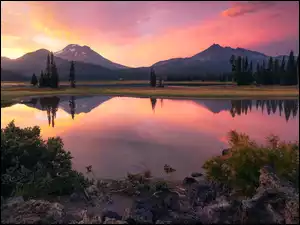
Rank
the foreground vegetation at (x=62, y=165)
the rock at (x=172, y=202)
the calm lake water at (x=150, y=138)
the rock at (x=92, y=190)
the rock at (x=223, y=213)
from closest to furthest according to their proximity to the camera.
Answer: the rock at (x=223, y=213)
the foreground vegetation at (x=62, y=165)
the rock at (x=172, y=202)
the rock at (x=92, y=190)
the calm lake water at (x=150, y=138)

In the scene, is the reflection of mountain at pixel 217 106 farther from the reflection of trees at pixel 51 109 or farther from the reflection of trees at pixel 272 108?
the reflection of trees at pixel 51 109

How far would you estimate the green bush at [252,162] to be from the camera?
11.3 metres

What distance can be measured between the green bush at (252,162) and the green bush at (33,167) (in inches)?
250

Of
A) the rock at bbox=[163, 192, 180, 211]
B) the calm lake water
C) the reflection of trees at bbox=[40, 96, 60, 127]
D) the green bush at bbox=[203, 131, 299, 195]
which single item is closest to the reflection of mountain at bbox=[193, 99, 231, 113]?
the calm lake water

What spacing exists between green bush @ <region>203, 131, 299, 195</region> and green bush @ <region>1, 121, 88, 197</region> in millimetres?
6348

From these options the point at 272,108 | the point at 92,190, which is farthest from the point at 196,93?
the point at 92,190

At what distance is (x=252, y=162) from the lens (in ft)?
39.9

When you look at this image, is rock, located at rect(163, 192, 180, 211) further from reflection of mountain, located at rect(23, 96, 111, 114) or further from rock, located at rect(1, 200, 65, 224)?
reflection of mountain, located at rect(23, 96, 111, 114)

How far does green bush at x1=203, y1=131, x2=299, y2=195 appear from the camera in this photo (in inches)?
444

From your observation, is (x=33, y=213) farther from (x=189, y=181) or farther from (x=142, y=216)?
(x=189, y=181)

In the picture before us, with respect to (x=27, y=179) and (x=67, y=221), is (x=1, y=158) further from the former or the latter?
(x=67, y=221)

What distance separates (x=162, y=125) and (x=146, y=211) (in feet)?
77.9

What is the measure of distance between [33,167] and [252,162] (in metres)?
8.76

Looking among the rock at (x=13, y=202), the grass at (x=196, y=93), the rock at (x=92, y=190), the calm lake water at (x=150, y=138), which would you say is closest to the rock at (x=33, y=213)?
the rock at (x=13, y=202)
